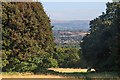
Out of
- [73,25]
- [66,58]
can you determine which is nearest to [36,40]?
[73,25]

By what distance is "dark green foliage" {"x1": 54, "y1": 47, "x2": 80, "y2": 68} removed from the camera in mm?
56138

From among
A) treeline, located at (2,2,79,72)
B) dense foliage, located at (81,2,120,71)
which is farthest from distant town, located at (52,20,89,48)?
treeline, located at (2,2,79,72)

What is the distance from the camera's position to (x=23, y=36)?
30359 mm

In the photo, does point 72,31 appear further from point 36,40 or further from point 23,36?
point 23,36

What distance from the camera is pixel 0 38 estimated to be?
28859 mm

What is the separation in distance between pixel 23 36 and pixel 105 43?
7.33 meters

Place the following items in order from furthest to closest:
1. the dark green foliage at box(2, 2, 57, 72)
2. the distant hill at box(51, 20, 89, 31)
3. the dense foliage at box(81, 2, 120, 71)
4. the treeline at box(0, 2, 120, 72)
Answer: the distant hill at box(51, 20, 89, 31) < the dark green foliage at box(2, 2, 57, 72) < the treeline at box(0, 2, 120, 72) < the dense foliage at box(81, 2, 120, 71)

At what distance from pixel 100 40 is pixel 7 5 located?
8833 mm

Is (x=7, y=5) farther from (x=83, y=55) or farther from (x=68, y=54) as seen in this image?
(x=68, y=54)

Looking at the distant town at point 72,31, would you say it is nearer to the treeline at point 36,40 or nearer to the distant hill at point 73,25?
the distant hill at point 73,25

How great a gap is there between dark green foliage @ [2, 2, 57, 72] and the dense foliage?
4.58m

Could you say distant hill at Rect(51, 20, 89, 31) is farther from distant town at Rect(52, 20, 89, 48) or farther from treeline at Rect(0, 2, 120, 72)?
treeline at Rect(0, 2, 120, 72)

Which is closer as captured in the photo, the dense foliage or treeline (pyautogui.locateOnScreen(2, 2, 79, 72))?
the dense foliage

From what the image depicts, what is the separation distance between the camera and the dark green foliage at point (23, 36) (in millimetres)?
29562
